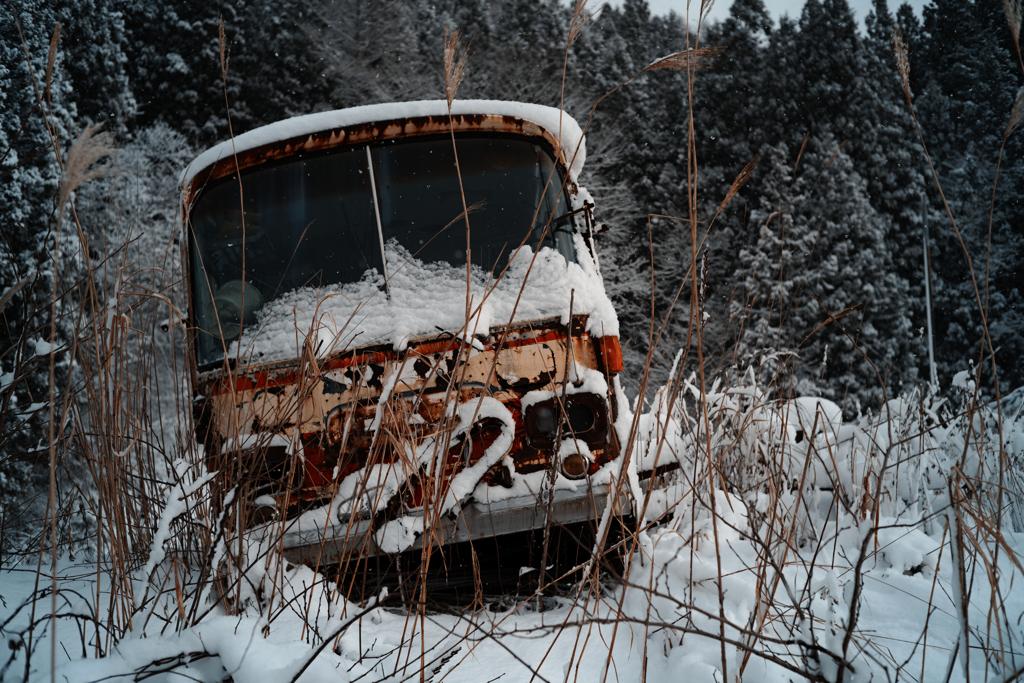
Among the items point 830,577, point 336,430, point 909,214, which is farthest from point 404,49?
point 830,577

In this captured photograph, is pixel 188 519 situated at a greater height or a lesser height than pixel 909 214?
lesser

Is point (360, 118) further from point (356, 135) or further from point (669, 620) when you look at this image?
point (669, 620)

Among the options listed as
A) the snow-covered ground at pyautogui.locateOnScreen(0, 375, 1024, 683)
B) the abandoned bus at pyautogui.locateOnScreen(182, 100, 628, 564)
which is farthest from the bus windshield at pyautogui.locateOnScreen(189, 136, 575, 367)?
the snow-covered ground at pyautogui.locateOnScreen(0, 375, 1024, 683)

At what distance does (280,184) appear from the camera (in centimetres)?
255

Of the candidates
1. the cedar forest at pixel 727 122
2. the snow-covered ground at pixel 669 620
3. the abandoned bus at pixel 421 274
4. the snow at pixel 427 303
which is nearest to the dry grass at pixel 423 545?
the snow-covered ground at pixel 669 620

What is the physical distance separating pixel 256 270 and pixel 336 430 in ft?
3.01

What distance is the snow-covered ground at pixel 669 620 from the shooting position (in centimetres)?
88

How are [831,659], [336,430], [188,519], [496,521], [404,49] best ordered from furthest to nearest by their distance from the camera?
1. [404,49]
2. [336,430]
3. [496,521]
4. [188,519]
5. [831,659]

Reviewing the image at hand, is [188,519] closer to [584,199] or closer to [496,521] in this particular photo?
[496,521]

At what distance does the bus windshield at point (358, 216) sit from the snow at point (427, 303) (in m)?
0.09

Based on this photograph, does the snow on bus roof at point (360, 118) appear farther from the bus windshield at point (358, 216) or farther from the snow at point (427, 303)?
the snow at point (427, 303)

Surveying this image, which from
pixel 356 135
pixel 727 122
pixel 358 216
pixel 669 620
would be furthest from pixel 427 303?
pixel 727 122

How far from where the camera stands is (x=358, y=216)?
2492 millimetres

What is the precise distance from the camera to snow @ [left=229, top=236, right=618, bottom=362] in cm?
216
